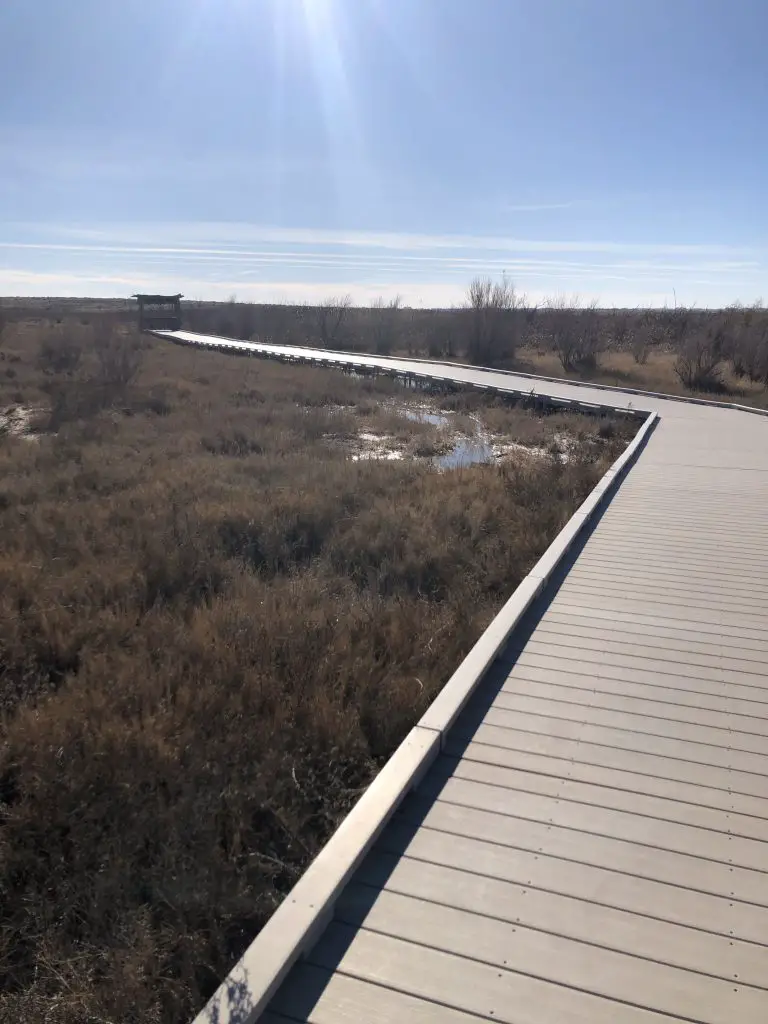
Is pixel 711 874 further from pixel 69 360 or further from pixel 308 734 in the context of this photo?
pixel 69 360

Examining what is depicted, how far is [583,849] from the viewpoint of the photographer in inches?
122

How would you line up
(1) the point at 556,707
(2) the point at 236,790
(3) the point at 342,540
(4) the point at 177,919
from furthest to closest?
(3) the point at 342,540
(1) the point at 556,707
(2) the point at 236,790
(4) the point at 177,919

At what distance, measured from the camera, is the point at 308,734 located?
4539 mm

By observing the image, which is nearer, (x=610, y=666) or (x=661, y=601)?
(x=610, y=666)

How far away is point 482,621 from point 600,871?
10.7 feet

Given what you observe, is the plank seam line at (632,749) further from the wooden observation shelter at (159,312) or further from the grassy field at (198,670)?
the wooden observation shelter at (159,312)

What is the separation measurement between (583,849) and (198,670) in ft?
9.33

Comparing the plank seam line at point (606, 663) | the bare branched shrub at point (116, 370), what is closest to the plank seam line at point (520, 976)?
the plank seam line at point (606, 663)

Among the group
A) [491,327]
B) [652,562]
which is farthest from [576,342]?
[652,562]

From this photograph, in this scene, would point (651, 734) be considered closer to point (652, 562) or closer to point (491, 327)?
point (652, 562)

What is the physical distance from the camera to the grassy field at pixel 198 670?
10.8 feet

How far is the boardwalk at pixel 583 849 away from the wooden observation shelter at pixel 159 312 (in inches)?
1657

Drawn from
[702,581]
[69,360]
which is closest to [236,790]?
[702,581]

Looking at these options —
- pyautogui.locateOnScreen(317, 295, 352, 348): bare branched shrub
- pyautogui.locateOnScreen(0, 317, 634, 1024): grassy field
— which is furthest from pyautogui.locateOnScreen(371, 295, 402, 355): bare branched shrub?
A: pyautogui.locateOnScreen(0, 317, 634, 1024): grassy field
